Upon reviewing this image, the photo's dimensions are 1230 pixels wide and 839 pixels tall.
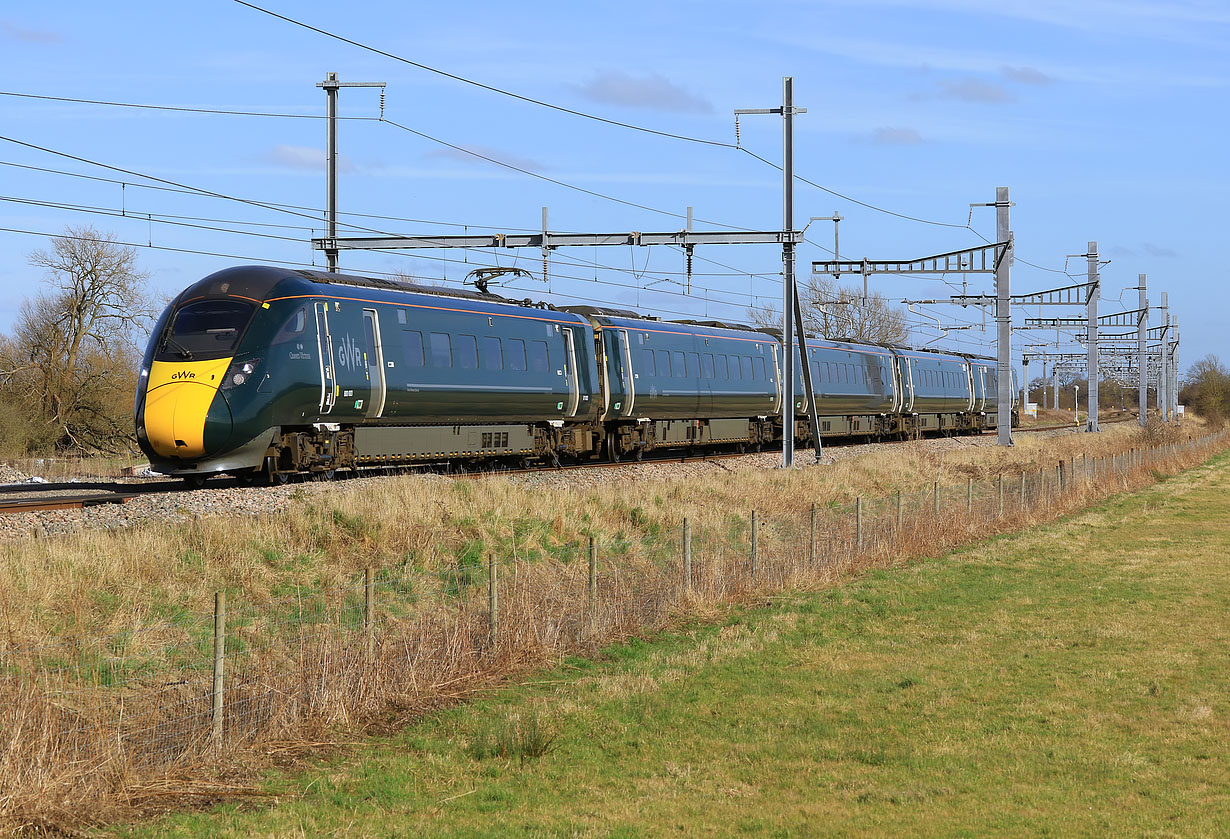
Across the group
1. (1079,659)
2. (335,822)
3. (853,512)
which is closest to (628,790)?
(335,822)

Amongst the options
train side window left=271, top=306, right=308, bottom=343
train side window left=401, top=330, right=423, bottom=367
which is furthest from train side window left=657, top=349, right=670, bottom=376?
train side window left=271, top=306, right=308, bottom=343

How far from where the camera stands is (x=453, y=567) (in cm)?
1650

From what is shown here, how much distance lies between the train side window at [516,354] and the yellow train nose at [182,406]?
25.7 feet

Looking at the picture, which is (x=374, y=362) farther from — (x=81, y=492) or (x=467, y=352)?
(x=81, y=492)

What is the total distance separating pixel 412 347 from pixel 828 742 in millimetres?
16272

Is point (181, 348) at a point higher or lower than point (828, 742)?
higher

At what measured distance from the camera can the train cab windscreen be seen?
69.7ft

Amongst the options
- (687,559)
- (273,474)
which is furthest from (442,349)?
(687,559)

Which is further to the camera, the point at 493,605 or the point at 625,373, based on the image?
the point at 625,373

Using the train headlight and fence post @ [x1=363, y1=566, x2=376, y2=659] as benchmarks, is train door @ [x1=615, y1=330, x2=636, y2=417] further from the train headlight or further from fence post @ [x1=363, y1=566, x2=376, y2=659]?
fence post @ [x1=363, y1=566, x2=376, y2=659]

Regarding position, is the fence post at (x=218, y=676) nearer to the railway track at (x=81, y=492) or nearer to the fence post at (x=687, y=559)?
the fence post at (x=687, y=559)

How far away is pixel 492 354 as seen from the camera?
27094 millimetres

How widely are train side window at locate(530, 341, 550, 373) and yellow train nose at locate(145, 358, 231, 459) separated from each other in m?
8.87

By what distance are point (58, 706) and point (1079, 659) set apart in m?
9.53
